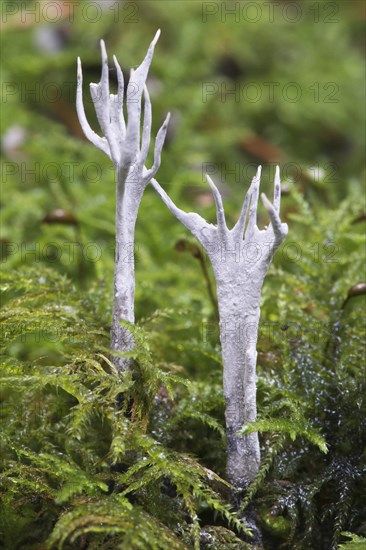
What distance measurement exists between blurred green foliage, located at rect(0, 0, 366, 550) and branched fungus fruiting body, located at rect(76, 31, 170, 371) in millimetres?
64

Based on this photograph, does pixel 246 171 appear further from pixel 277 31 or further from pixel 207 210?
pixel 277 31

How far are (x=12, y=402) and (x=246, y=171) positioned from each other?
93.8 inches

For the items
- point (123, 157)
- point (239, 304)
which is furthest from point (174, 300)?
point (123, 157)

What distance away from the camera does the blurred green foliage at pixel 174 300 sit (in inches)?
48.4

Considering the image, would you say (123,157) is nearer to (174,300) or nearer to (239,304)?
(239,304)

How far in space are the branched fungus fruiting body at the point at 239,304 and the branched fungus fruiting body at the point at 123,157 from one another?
0.06 meters

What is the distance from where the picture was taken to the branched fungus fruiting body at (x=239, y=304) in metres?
1.22

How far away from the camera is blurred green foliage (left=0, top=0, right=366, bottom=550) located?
123 cm

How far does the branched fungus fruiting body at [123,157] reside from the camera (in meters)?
1.19

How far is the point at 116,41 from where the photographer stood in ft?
11.9

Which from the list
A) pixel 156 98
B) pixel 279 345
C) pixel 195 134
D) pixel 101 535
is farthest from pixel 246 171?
pixel 101 535

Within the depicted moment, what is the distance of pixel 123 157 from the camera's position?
116cm

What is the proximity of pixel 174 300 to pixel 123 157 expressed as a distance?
1022 mm

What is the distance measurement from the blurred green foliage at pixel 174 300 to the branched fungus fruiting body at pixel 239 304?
6cm
